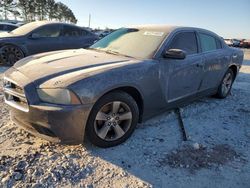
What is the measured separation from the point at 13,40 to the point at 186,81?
615 centimetres

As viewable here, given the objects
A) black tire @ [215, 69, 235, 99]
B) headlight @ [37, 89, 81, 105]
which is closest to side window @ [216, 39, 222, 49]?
black tire @ [215, 69, 235, 99]

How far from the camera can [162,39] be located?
14.5ft

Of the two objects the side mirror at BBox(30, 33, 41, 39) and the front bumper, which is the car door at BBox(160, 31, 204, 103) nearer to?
the front bumper

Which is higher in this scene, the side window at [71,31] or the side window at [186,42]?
the side window at [186,42]

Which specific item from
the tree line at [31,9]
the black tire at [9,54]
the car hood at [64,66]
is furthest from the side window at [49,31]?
the tree line at [31,9]

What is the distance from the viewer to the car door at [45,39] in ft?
29.8

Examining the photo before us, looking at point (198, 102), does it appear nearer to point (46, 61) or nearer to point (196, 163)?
point (196, 163)

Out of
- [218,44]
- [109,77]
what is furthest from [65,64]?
[218,44]

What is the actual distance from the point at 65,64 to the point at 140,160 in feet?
5.08

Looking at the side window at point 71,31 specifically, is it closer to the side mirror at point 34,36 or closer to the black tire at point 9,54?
the side mirror at point 34,36

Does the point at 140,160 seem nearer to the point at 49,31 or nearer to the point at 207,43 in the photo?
the point at 207,43

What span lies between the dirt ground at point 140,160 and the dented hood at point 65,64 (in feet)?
2.95

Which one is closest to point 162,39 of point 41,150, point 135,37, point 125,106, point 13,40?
point 135,37

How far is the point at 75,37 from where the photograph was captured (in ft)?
33.5
